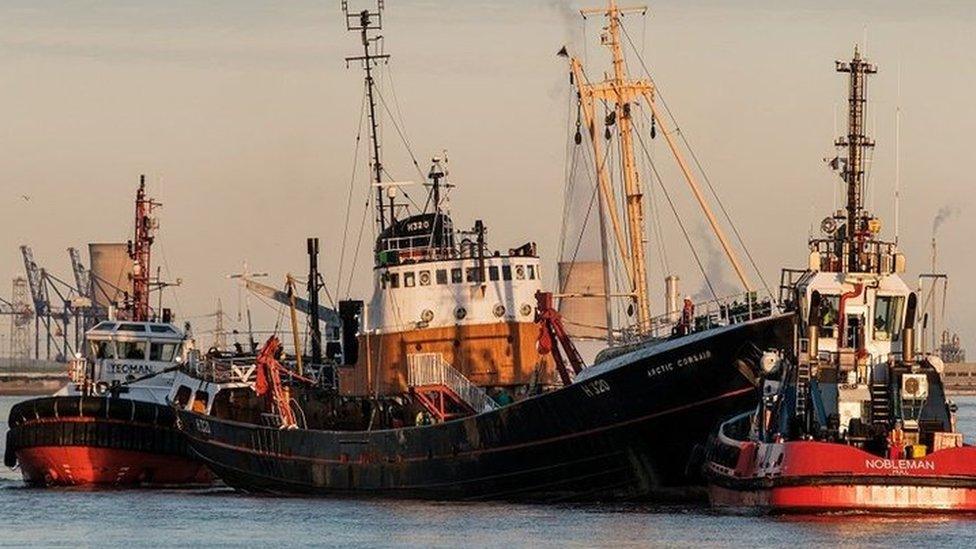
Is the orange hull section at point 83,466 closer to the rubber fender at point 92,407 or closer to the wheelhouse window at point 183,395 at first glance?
the rubber fender at point 92,407

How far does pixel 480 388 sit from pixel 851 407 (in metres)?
16.3

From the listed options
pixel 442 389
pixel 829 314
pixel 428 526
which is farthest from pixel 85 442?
pixel 829 314

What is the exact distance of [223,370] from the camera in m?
92.6

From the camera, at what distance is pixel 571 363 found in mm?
73250

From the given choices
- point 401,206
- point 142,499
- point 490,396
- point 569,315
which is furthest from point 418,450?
point 569,315

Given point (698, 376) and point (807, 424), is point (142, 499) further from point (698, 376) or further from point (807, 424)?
point (807, 424)

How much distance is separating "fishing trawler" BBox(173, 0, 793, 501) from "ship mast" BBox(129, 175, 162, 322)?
1004 cm

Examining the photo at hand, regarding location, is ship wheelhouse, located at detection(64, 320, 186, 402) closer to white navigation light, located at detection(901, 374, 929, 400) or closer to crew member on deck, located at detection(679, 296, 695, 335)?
crew member on deck, located at detection(679, 296, 695, 335)

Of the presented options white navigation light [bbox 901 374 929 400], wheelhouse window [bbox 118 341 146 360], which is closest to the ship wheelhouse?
wheelhouse window [bbox 118 341 146 360]

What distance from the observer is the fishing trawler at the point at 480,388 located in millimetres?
67500

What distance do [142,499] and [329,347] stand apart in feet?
64.4

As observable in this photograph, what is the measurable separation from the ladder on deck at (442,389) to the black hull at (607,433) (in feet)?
4.59

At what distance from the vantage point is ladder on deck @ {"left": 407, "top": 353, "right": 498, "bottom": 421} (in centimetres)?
7475

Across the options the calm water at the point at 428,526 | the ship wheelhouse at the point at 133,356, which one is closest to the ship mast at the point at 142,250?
the ship wheelhouse at the point at 133,356
